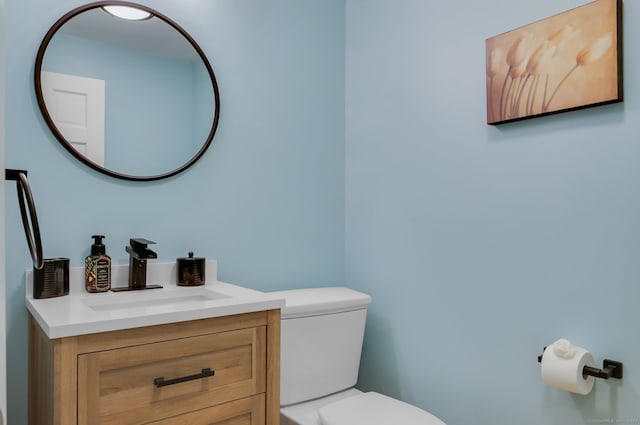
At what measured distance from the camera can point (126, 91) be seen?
156 cm

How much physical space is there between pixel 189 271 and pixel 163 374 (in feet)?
1.68

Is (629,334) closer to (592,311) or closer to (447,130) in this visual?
(592,311)

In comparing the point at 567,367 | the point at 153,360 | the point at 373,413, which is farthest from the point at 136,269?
the point at 567,367

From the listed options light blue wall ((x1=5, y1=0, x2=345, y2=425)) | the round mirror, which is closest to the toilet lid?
light blue wall ((x1=5, y1=0, x2=345, y2=425))

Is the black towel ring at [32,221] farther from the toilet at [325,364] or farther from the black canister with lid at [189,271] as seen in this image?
the toilet at [325,364]

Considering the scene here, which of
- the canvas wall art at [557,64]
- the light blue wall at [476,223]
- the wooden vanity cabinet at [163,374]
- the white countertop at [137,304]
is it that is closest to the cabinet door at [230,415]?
the wooden vanity cabinet at [163,374]

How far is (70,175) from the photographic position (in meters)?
1.45

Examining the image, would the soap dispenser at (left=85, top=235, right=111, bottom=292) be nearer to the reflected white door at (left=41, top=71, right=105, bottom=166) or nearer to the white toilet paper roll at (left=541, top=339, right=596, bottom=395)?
the reflected white door at (left=41, top=71, right=105, bottom=166)

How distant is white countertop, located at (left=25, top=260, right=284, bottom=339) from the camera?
103 centimetres

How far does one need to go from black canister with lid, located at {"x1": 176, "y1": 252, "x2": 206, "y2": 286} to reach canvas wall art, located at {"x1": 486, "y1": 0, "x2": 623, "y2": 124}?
115cm

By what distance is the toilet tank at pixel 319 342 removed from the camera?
166 centimetres

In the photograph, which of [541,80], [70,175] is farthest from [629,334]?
[70,175]

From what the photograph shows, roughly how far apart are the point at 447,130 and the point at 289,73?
737mm

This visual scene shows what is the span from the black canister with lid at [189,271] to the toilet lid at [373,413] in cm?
63
